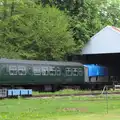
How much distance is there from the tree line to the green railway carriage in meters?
5.45

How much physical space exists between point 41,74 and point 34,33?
9226 millimetres

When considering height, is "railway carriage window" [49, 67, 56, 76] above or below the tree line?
below

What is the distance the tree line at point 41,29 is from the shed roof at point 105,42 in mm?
1061

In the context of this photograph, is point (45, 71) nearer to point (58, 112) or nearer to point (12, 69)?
point (12, 69)

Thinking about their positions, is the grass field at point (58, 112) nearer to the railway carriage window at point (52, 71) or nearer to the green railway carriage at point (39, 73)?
the green railway carriage at point (39, 73)

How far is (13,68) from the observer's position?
37.0 m

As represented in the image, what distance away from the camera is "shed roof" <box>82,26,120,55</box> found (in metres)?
49.4

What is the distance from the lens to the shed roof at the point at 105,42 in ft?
162

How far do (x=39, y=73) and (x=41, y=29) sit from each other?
391 inches

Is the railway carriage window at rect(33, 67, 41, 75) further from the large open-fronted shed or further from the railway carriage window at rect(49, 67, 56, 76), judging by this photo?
the large open-fronted shed

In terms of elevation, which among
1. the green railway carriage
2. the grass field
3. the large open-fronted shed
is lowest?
the grass field

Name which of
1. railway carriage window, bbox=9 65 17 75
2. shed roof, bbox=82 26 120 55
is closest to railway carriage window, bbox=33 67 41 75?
railway carriage window, bbox=9 65 17 75

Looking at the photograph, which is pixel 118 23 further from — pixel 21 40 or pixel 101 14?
pixel 21 40

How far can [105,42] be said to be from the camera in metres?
50.4
